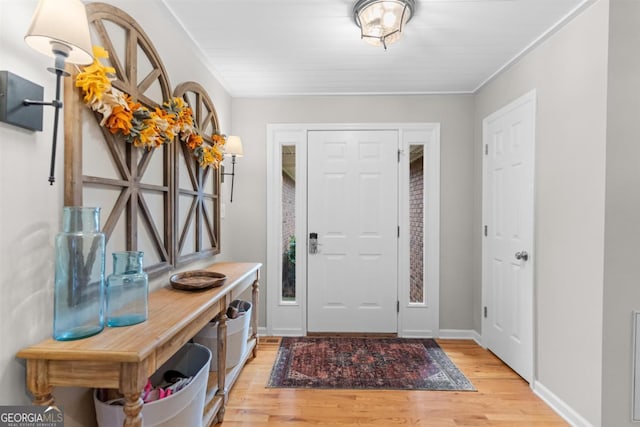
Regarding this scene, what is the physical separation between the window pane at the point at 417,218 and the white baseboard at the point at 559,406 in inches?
48.2

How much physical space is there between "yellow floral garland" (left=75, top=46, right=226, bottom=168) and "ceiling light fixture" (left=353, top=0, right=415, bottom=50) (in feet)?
3.82

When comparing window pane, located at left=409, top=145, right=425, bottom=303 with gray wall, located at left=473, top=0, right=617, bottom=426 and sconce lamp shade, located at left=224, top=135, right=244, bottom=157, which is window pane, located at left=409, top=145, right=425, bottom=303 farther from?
sconce lamp shade, located at left=224, top=135, right=244, bottom=157

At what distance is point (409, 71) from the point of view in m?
2.78

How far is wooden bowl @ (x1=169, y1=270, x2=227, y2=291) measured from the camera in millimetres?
1825

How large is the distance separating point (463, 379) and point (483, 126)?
218cm

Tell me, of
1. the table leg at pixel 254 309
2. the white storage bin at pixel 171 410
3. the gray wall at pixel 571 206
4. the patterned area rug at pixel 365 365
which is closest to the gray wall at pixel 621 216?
the gray wall at pixel 571 206

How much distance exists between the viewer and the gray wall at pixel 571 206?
1.80 meters

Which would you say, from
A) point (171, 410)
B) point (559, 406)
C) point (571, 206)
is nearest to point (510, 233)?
point (571, 206)

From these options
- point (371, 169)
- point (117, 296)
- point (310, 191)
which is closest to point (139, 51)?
point (117, 296)

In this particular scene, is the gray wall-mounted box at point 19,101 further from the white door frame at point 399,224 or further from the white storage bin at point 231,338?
the white door frame at point 399,224

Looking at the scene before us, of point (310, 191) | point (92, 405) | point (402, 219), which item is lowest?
point (92, 405)

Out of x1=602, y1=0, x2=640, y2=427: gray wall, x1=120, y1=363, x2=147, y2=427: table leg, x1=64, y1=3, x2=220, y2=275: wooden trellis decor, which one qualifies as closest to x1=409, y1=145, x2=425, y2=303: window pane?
x1=602, y1=0, x2=640, y2=427: gray wall

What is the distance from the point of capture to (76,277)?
3.76ft

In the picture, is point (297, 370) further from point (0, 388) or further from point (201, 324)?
point (0, 388)
